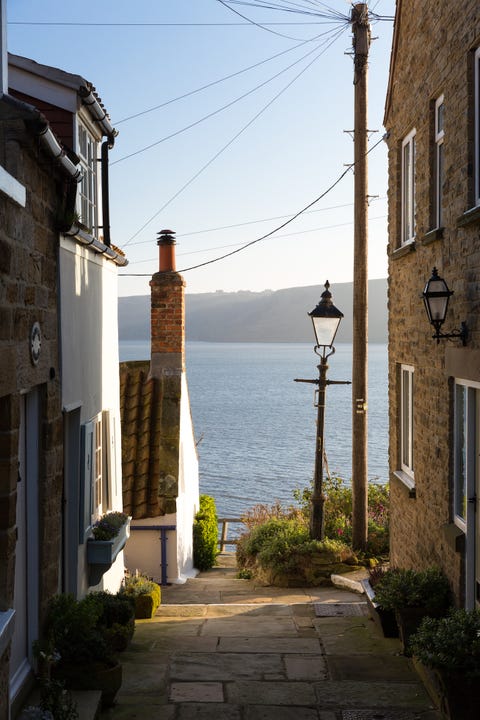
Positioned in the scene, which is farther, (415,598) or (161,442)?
(161,442)

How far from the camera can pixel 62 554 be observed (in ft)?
26.6

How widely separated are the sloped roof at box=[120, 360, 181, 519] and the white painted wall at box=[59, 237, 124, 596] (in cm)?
318

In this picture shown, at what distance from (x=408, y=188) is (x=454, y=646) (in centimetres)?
636

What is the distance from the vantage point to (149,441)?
613 inches

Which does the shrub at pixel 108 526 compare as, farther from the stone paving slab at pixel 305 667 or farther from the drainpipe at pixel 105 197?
the drainpipe at pixel 105 197

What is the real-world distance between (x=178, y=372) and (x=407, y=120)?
22.9 feet

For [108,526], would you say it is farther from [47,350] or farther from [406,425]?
[406,425]

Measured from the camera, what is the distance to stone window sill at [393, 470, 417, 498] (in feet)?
33.1

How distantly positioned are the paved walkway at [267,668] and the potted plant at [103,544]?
33.7 inches

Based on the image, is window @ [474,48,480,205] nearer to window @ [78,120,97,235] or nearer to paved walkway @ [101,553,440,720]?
window @ [78,120,97,235]

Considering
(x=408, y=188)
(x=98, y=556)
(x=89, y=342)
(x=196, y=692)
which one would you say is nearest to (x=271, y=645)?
(x=196, y=692)

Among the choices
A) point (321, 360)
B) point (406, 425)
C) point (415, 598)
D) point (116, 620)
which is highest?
point (321, 360)

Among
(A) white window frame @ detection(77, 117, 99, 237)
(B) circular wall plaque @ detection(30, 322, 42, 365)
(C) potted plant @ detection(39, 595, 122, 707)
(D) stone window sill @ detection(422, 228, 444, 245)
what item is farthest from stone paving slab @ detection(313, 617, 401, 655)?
(A) white window frame @ detection(77, 117, 99, 237)

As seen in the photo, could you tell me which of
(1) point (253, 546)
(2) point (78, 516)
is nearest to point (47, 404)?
(2) point (78, 516)
